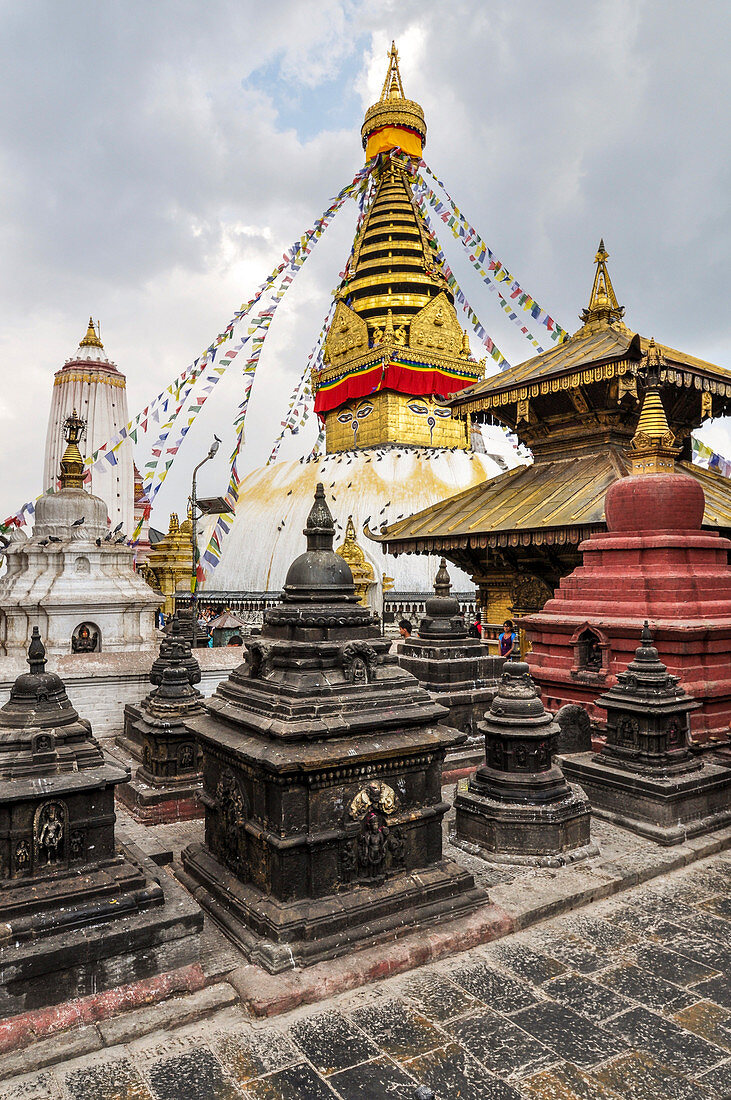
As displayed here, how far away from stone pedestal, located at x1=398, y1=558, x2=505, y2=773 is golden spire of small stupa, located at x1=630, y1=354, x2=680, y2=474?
290cm

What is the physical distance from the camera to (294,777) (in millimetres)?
3844

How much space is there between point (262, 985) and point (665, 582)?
5925mm

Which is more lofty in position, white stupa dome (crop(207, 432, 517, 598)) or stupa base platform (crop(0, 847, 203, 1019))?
white stupa dome (crop(207, 432, 517, 598))

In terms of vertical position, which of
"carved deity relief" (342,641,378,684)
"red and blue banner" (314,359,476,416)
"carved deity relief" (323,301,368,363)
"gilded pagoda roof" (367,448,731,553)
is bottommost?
"carved deity relief" (342,641,378,684)

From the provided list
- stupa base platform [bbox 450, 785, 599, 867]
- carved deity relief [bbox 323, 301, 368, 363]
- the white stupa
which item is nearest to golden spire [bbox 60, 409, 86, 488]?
the white stupa

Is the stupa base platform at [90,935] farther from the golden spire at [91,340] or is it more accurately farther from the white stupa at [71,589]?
the golden spire at [91,340]

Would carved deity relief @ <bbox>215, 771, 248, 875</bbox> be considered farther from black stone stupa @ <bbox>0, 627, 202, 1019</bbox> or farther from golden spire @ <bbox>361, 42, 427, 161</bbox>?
golden spire @ <bbox>361, 42, 427, 161</bbox>

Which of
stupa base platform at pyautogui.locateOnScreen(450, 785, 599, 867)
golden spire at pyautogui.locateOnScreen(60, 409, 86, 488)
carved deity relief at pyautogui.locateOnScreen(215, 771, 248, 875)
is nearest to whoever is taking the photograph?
carved deity relief at pyautogui.locateOnScreen(215, 771, 248, 875)

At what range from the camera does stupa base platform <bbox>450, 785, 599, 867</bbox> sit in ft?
16.4

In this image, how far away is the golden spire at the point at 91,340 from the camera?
3097 centimetres

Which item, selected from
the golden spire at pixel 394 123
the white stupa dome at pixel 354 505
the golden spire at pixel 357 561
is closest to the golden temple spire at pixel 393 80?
the golden spire at pixel 394 123

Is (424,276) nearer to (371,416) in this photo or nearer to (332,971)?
(371,416)

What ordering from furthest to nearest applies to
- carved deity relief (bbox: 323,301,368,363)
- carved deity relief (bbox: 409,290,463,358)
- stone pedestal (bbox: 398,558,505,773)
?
carved deity relief (bbox: 323,301,368,363)
carved deity relief (bbox: 409,290,463,358)
stone pedestal (bbox: 398,558,505,773)

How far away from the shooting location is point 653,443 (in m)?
8.63
